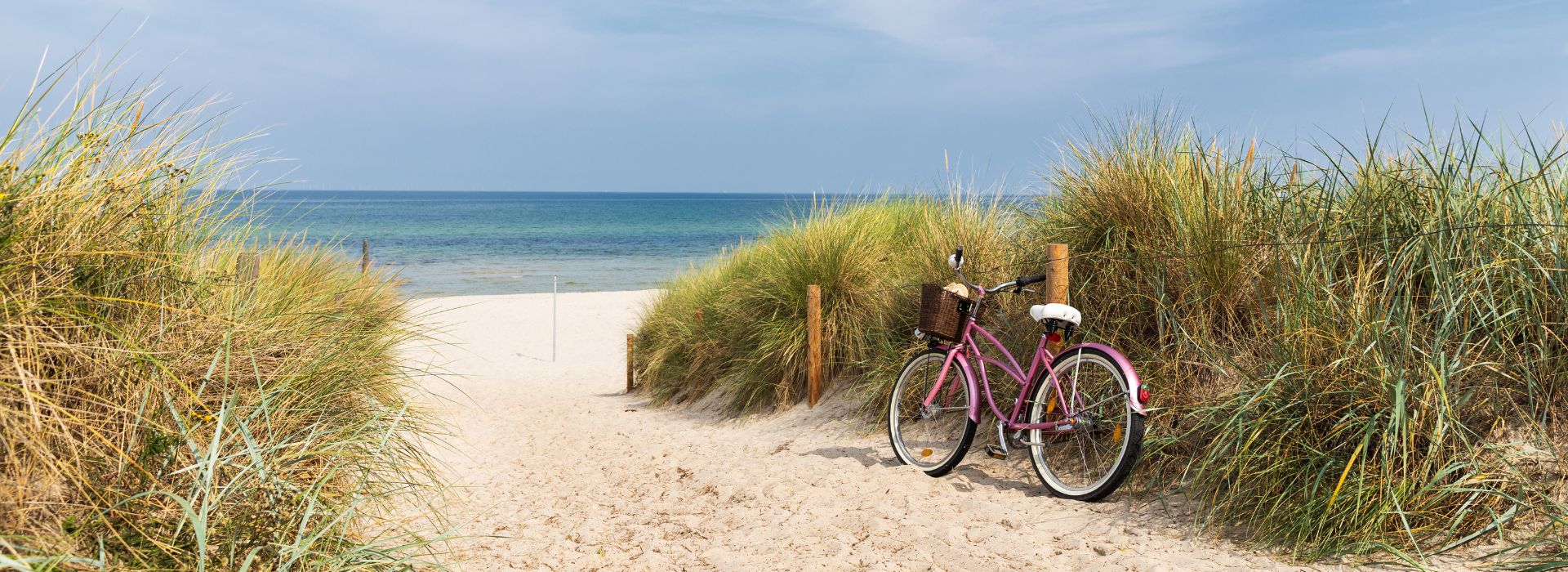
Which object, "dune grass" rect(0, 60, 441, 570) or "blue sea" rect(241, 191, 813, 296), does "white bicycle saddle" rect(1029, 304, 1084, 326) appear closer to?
"dune grass" rect(0, 60, 441, 570)

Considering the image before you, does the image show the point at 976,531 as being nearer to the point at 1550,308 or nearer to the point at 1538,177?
the point at 1550,308

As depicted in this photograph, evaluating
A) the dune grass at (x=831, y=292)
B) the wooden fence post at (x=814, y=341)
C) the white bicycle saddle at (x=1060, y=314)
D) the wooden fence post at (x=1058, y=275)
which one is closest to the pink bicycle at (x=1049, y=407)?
the white bicycle saddle at (x=1060, y=314)

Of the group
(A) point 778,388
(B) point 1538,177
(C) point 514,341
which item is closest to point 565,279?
(C) point 514,341

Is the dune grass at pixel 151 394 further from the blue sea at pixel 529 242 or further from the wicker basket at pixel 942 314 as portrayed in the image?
the wicker basket at pixel 942 314

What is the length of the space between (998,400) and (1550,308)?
8.62ft

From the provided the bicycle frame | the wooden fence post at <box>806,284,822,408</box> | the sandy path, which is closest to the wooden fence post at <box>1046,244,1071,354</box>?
the bicycle frame

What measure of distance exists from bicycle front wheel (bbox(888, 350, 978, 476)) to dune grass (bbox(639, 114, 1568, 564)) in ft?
1.59

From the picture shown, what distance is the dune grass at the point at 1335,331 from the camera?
3404 mm

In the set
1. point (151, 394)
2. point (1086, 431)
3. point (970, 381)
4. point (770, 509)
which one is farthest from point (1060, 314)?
point (151, 394)

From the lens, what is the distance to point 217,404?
3113 millimetres

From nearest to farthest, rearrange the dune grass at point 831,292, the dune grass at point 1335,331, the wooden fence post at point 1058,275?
1. the dune grass at point 1335,331
2. the wooden fence post at point 1058,275
3. the dune grass at point 831,292

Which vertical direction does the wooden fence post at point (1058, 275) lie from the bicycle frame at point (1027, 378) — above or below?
above

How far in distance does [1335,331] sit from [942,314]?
195 centimetres

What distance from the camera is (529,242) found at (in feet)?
161
